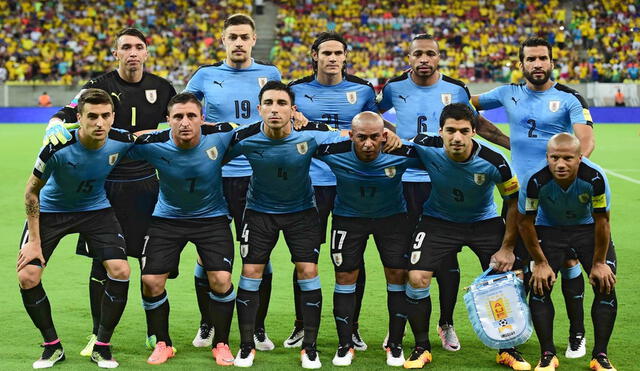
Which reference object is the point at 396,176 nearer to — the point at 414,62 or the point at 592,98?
the point at 414,62

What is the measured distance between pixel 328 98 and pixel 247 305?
6.09 ft

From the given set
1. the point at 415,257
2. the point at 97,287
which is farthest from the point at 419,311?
the point at 97,287

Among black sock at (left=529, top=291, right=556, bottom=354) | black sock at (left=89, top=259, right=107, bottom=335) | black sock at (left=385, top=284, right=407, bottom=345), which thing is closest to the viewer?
black sock at (left=529, top=291, right=556, bottom=354)

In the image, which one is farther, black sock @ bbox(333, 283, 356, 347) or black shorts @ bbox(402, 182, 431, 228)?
black shorts @ bbox(402, 182, 431, 228)

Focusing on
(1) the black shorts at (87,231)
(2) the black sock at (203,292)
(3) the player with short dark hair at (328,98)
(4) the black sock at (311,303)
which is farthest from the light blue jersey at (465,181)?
(1) the black shorts at (87,231)

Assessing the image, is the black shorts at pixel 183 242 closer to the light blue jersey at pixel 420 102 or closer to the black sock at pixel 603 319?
the light blue jersey at pixel 420 102

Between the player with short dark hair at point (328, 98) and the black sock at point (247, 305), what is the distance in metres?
0.61

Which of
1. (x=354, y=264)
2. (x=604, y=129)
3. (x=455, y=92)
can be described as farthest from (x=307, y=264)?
(x=604, y=129)

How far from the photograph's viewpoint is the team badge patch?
6.48 metres

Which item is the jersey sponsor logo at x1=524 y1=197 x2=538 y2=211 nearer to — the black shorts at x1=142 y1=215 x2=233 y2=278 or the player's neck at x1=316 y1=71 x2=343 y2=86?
the player's neck at x1=316 y1=71 x2=343 y2=86

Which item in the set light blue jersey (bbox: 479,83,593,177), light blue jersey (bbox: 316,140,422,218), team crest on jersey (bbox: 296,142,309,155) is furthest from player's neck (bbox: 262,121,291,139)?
light blue jersey (bbox: 479,83,593,177)

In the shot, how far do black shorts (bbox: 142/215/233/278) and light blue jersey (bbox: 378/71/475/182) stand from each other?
167 centimetres

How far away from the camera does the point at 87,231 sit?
6.47m

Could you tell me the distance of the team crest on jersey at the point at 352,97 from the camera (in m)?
7.31
